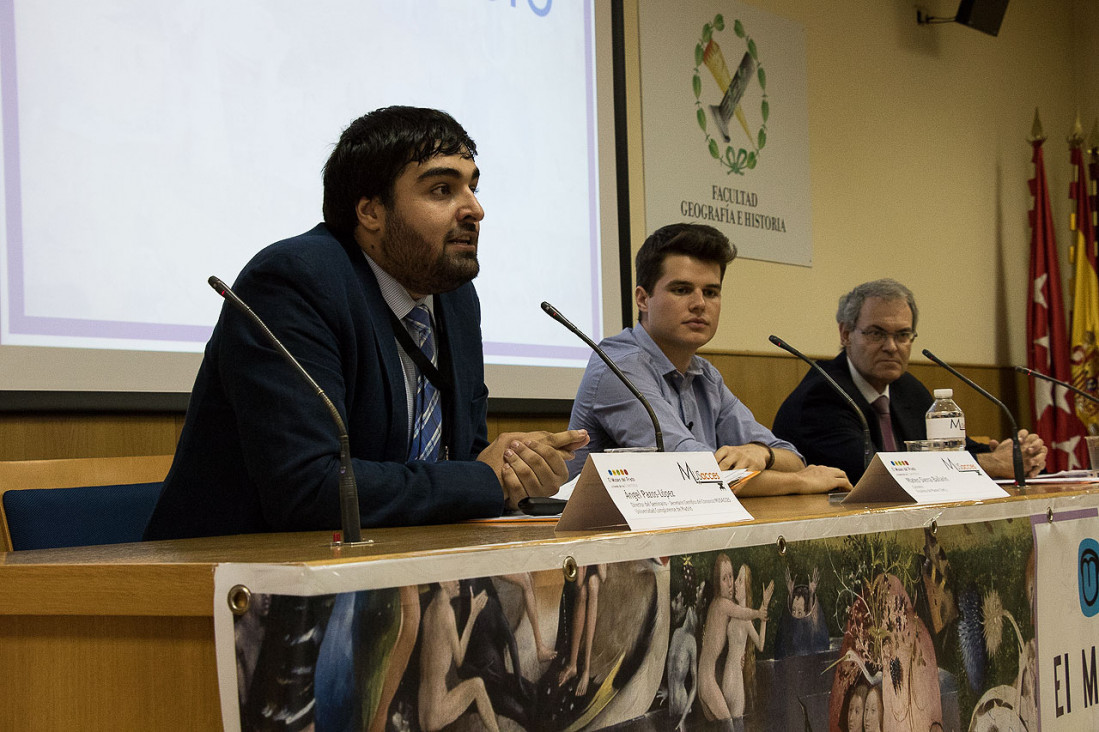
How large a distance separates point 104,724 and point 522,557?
0.39m

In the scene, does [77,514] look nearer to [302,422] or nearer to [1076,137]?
[302,422]

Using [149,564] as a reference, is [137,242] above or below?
above

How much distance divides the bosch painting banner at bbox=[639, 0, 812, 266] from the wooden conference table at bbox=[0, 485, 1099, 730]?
2.98 m

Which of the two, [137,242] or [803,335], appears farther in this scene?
[803,335]

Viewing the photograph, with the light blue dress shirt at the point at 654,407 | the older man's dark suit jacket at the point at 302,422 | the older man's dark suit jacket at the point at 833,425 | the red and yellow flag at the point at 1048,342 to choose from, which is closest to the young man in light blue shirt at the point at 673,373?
the light blue dress shirt at the point at 654,407

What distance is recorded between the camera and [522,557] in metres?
0.96

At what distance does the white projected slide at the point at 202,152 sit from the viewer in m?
2.36

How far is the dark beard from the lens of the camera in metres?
1.85

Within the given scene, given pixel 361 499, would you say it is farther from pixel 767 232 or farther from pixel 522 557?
pixel 767 232

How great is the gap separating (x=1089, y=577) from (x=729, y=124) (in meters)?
2.73

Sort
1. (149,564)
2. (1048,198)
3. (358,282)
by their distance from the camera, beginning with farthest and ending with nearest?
1. (1048,198)
2. (358,282)
3. (149,564)

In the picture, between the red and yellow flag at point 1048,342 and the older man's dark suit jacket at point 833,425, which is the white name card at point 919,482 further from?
the red and yellow flag at point 1048,342

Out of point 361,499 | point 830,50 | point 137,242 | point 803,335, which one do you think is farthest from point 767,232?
point 361,499

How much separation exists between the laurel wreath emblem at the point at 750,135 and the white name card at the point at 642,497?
9.95 ft
